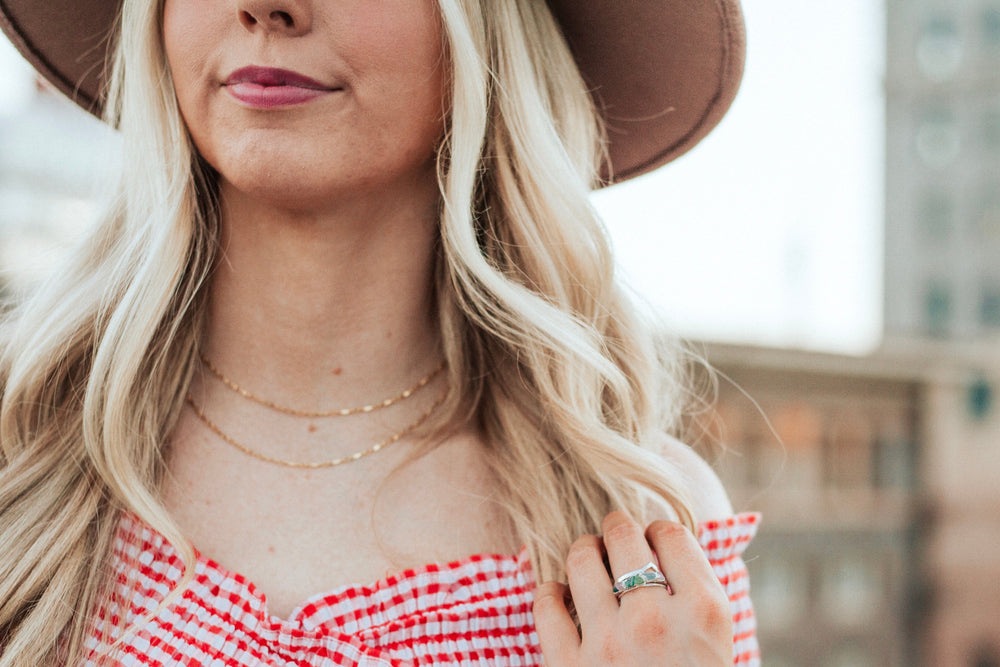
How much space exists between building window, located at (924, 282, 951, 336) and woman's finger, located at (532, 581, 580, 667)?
3988 centimetres

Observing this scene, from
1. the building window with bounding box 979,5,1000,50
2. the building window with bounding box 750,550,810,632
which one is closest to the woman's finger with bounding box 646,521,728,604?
the building window with bounding box 750,550,810,632

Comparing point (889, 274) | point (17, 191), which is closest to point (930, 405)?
point (889, 274)

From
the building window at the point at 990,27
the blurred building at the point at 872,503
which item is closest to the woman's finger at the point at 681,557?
the blurred building at the point at 872,503

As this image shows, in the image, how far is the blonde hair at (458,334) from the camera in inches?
53.9

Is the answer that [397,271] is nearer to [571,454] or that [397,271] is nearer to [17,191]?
[571,454]

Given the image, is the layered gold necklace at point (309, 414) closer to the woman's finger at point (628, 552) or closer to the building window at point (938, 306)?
the woman's finger at point (628, 552)

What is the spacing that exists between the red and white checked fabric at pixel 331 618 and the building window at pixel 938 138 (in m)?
40.9

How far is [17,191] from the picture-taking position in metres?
29.4

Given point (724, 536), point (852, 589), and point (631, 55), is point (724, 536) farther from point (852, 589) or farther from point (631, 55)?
point (852, 589)

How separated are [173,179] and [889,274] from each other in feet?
133

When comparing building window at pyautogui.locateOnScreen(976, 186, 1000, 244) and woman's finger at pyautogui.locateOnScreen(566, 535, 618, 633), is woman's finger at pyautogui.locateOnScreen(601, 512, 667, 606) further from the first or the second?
building window at pyautogui.locateOnScreen(976, 186, 1000, 244)

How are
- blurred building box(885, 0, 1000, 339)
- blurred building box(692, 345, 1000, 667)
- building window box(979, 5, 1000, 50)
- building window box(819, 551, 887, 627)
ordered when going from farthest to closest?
building window box(979, 5, 1000, 50) → blurred building box(885, 0, 1000, 339) → building window box(819, 551, 887, 627) → blurred building box(692, 345, 1000, 667)

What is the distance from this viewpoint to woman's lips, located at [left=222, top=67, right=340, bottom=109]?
127 cm

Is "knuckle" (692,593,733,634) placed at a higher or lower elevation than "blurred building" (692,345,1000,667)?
higher
